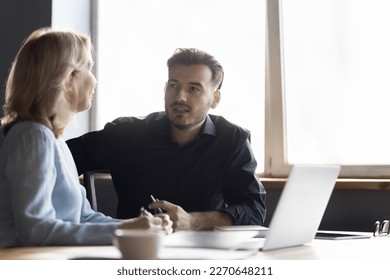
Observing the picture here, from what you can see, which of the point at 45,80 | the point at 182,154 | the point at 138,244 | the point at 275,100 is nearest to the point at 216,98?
the point at 182,154

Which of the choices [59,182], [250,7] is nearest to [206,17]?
[250,7]

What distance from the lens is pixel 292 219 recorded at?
5.04 feet

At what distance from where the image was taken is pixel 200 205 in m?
2.55

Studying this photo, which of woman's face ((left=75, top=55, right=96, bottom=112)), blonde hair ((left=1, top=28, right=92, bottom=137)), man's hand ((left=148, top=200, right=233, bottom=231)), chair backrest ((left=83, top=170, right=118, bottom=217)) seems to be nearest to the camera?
blonde hair ((left=1, top=28, right=92, bottom=137))

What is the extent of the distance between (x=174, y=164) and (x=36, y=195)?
3.55ft

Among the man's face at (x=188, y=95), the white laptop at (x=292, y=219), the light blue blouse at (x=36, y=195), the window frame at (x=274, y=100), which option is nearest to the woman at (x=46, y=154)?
the light blue blouse at (x=36, y=195)

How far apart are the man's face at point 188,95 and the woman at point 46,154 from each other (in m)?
0.72

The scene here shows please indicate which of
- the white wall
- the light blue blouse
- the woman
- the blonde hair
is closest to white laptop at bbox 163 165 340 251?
the woman

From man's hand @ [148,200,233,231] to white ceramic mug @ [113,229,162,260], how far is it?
0.71m

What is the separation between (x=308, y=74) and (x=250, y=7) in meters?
0.44

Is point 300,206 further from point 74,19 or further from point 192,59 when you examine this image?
point 74,19

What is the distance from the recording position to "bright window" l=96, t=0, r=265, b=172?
328 centimetres

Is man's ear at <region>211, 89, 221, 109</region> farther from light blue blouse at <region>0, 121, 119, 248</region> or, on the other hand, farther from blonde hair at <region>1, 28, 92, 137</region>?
light blue blouse at <region>0, 121, 119, 248</region>

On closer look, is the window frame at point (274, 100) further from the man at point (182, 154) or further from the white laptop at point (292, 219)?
the white laptop at point (292, 219)
